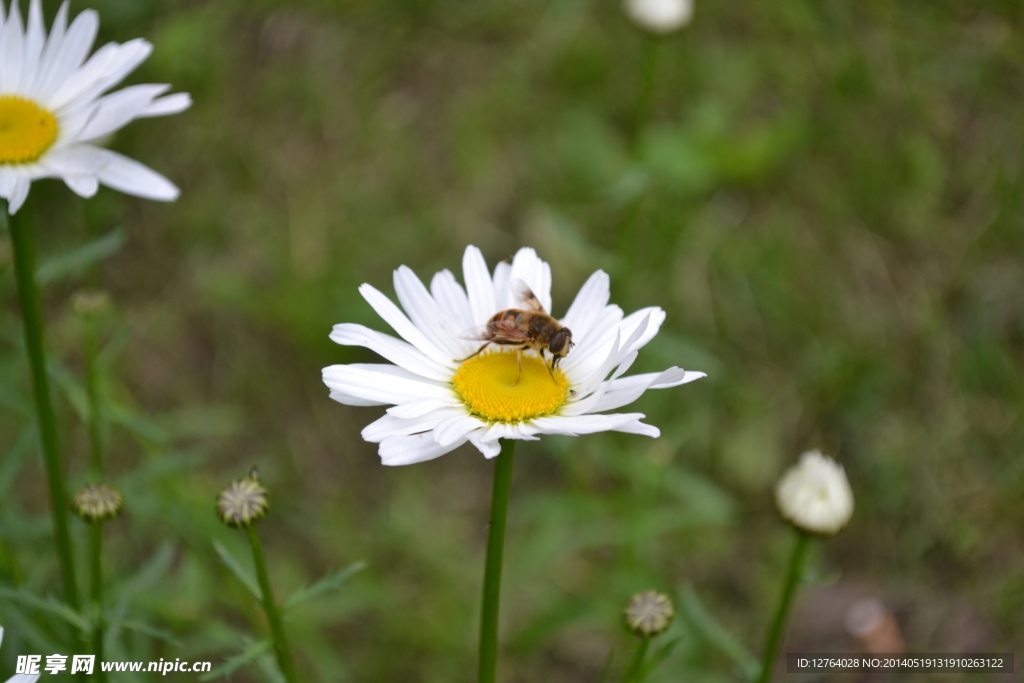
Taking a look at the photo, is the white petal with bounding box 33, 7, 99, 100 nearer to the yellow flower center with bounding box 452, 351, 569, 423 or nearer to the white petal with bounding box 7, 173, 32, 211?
the white petal with bounding box 7, 173, 32, 211

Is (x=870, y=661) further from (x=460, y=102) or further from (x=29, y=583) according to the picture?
(x=460, y=102)

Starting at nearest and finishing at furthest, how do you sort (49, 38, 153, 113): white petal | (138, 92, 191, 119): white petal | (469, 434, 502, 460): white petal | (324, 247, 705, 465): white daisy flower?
(469, 434, 502, 460): white petal
(324, 247, 705, 465): white daisy flower
(138, 92, 191, 119): white petal
(49, 38, 153, 113): white petal

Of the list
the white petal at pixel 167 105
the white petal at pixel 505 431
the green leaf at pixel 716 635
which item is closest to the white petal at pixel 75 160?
the white petal at pixel 167 105

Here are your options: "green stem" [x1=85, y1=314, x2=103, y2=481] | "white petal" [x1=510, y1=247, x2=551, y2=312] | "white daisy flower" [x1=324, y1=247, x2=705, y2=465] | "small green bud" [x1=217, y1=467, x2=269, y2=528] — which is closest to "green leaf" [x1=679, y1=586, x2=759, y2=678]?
"white daisy flower" [x1=324, y1=247, x2=705, y2=465]

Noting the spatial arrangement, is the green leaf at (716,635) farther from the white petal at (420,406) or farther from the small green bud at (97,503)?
the small green bud at (97,503)

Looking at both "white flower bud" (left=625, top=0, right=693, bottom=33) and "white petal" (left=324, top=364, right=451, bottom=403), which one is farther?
"white flower bud" (left=625, top=0, right=693, bottom=33)

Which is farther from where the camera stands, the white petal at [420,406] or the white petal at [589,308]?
the white petal at [589,308]
